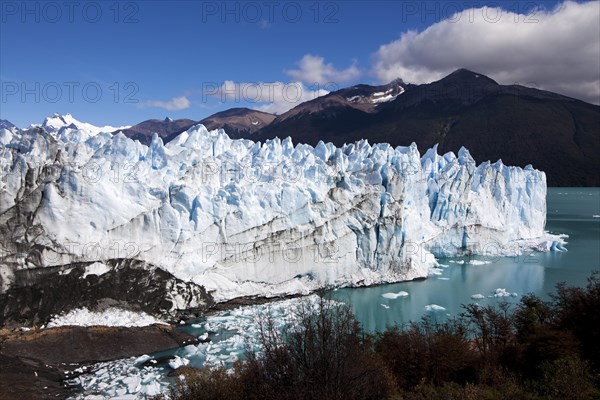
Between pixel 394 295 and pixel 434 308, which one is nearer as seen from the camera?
pixel 434 308

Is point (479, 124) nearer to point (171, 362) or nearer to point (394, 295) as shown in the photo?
point (394, 295)

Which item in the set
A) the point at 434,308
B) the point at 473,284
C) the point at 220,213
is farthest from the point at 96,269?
the point at 473,284

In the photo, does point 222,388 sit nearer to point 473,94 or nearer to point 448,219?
point 448,219

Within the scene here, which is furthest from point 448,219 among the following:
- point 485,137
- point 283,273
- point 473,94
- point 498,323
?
point 473,94

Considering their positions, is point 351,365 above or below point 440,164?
below

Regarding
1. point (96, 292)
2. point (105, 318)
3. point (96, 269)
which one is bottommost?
point (105, 318)
